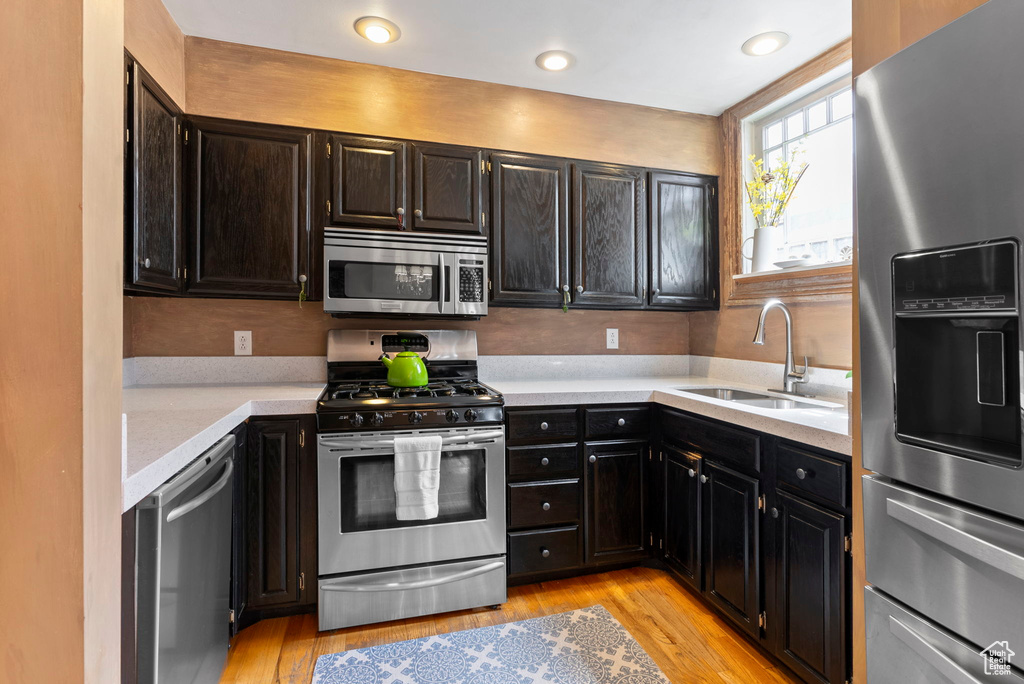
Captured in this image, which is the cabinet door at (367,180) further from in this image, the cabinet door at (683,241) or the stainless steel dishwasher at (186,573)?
the cabinet door at (683,241)

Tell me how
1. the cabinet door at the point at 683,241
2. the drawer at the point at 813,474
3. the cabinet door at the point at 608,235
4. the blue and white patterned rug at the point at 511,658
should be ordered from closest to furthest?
1. the drawer at the point at 813,474
2. the blue and white patterned rug at the point at 511,658
3. the cabinet door at the point at 608,235
4. the cabinet door at the point at 683,241

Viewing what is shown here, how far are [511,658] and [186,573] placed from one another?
3.72 ft

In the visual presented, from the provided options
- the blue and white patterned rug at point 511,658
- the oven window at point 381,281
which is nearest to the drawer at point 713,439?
the blue and white patterned rug at point 511,658

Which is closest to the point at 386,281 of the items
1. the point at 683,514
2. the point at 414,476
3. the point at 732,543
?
the point at 414,476

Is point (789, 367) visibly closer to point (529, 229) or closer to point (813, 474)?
point (813, 474)

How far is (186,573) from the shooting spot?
1260 mm

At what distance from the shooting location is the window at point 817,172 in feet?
7.51

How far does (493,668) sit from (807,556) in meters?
1.11

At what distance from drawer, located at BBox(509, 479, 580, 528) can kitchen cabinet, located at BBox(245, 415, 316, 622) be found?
852 mm

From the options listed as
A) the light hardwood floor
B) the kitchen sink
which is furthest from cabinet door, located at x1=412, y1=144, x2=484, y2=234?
the light hardwood floor

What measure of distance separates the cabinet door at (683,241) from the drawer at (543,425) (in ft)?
3.04


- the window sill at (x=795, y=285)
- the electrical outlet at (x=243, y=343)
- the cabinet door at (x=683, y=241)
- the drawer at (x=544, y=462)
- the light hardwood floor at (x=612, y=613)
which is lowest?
the light hardwood floor at (x=612, y=613)

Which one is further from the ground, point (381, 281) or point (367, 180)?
point (367, 180)

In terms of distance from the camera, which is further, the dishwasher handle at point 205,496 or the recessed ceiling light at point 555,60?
the recessed ceiling light at point 555,60
